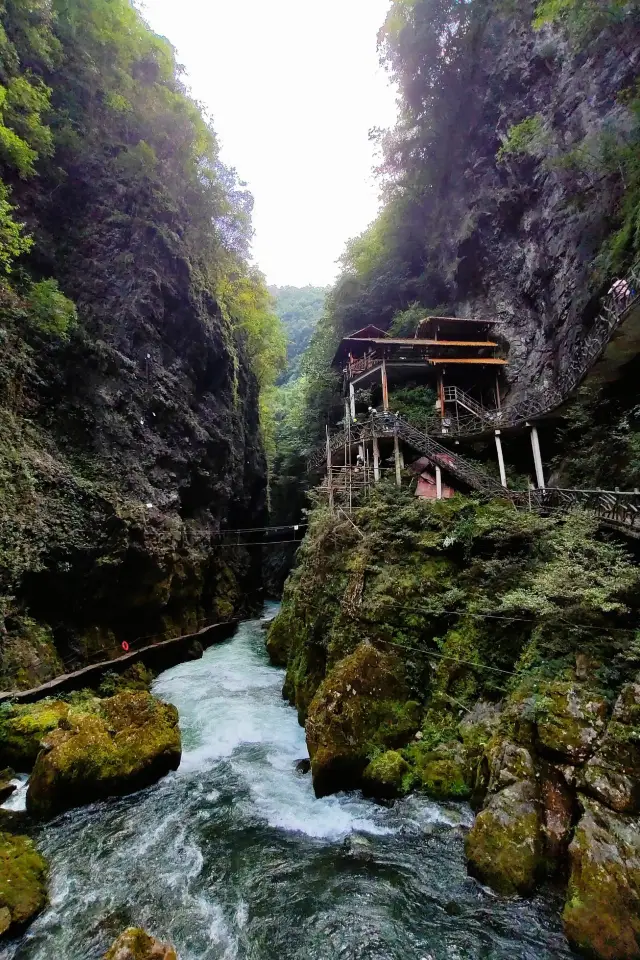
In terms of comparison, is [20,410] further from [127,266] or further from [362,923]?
[362,923]

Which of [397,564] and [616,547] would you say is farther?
[397,564]

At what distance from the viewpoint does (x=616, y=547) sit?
855 centimetres

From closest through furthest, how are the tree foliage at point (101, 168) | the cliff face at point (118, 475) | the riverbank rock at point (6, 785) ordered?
the riverbank rock at point (6, 785)
the cliff face at point (118, 475)
the tree foliage at point (101, 168)

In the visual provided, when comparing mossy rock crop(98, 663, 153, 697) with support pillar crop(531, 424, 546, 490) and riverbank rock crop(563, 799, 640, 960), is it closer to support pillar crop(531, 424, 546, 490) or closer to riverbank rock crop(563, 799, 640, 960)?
riverbank rock crop(563, 799, 640, 960)

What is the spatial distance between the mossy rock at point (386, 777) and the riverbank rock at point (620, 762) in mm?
3090

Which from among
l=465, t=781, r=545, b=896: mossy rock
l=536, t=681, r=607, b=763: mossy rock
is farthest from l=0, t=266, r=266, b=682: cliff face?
l=536, t=681, r=607, b=763: mossy rock

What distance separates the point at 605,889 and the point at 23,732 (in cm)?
985

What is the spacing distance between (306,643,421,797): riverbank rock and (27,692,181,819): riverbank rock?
9.93 ft

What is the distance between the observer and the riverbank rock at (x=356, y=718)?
8.09 meters

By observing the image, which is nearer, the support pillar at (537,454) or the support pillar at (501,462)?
the support pillar at (537,454)

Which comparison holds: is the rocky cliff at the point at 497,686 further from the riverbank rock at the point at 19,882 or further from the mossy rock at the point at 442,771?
the riverbank rock at the point at 19,882

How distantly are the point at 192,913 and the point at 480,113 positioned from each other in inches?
1278

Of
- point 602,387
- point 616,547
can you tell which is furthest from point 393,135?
point 616,547

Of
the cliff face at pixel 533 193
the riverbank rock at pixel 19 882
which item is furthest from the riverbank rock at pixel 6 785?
the cliff face at pixel 533 193
